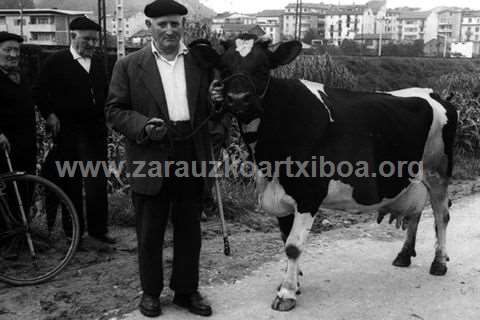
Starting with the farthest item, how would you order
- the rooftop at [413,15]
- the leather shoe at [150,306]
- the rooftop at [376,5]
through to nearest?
the rooftop at [413,15] < the rooftop at [376,5] < the leather shoe at [150,306]

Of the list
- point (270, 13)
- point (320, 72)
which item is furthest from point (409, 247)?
point (270, 13)

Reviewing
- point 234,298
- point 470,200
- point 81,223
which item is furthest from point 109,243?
point 470,200

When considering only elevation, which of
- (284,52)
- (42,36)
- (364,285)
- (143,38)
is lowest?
(364,285)

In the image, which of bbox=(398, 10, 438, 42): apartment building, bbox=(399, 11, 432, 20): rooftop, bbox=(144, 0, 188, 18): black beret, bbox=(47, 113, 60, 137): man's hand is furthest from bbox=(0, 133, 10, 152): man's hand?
bbox=(399, 11, 432, 20): rooftop

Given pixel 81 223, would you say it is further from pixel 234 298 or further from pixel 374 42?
pixel 374 42

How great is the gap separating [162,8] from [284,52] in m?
0.95

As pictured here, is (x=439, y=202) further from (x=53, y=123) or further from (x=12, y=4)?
(x=12, y=4)

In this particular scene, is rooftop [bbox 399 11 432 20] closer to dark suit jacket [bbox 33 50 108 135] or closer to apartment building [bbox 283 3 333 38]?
apartment building [bbox 283 3 333 38]

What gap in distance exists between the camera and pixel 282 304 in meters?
4.40

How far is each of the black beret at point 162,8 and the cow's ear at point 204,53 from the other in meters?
0.26

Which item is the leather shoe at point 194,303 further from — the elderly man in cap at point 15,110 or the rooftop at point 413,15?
the rooftop at point 413,15

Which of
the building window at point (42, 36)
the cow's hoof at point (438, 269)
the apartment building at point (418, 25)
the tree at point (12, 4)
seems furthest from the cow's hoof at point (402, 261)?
the apartment building at point (418, 25)

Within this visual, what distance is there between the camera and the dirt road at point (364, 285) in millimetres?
4359

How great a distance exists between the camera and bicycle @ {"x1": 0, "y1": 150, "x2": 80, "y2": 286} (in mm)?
4750
